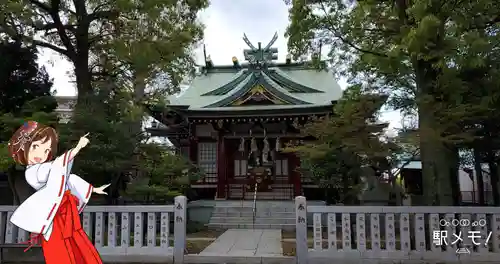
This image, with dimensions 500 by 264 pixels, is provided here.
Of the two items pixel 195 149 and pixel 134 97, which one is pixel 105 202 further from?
pixel 195 149

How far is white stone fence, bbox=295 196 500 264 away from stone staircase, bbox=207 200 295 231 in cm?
619

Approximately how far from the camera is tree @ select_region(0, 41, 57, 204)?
8.75 meters

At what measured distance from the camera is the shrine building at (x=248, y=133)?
56.8 ft

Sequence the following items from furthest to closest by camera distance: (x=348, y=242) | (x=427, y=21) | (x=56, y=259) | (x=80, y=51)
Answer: (x=80, y=51), (x=348, y=242), (x=427, y=21), (x=56, y=259)

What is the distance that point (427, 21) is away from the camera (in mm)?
6668

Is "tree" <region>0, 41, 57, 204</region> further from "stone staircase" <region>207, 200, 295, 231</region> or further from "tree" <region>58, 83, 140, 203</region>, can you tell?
"stone staircase" <region>207, 200, 295, 231</region>

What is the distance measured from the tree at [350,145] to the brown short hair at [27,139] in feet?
20.8

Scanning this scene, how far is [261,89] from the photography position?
1852 centimetres

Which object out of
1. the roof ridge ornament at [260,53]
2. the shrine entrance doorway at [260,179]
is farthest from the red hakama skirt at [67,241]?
the roof ridge ornament at [260,53]

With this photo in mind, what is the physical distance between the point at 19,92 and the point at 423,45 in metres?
9.87

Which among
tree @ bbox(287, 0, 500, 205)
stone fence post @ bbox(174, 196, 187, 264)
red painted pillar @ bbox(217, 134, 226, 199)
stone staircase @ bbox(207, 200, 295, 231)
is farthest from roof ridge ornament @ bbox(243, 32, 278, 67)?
stone fence post @ bbox(174, 196, 187, 264)

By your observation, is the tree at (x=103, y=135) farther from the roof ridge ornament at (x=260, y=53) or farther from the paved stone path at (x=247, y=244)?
the roof ridge ornament at (x=260, y=53)

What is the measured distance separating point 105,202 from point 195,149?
313 inches

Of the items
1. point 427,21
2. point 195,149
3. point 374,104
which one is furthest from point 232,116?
point 427,21
